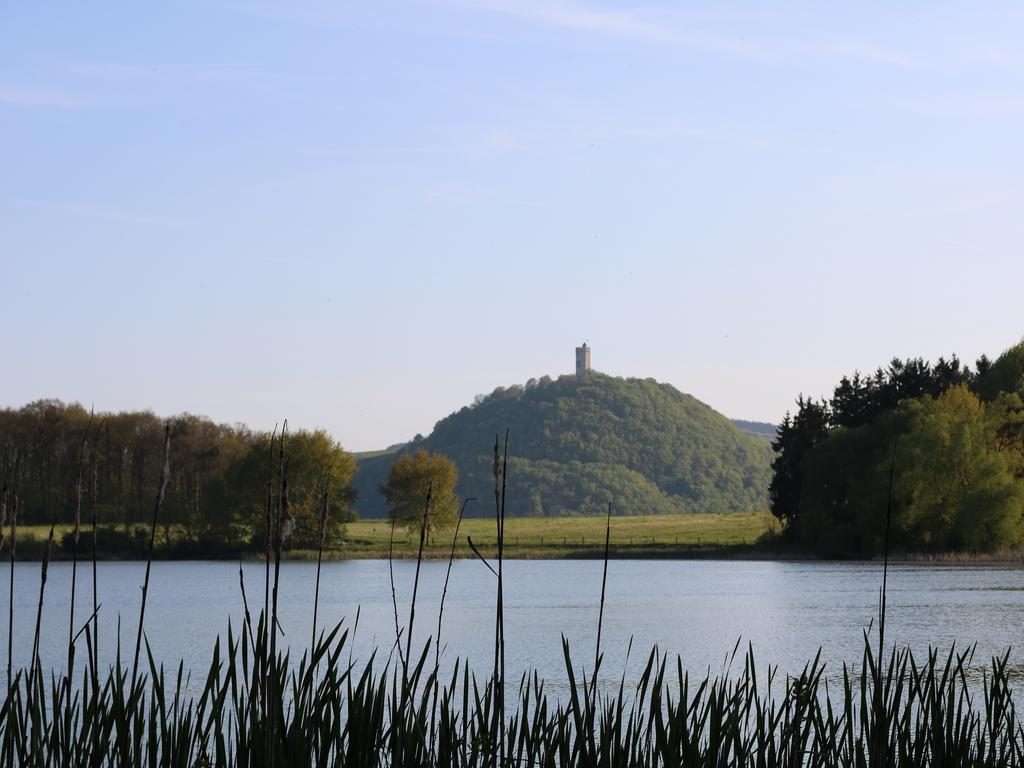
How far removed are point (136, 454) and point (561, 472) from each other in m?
70.2

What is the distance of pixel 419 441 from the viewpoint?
164 meters

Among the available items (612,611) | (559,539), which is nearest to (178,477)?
(559,539)

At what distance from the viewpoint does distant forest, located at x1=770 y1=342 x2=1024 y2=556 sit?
189 ft

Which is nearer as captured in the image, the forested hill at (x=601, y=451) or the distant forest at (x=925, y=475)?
the distant forest at (x=925, y=475)

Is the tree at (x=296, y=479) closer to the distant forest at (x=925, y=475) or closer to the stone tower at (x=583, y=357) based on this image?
the distant forest at (x=925, y=475)

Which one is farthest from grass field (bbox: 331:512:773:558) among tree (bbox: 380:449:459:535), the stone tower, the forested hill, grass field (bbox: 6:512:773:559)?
the stone tower

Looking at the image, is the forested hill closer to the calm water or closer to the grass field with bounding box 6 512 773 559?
the grass field with bounding box 6 512 773 559

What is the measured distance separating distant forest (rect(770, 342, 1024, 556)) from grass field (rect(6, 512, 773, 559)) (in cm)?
966

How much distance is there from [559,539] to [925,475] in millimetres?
31085

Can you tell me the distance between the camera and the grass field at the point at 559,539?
73750 mm

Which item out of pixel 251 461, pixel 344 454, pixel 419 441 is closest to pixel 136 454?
pixel 251 461

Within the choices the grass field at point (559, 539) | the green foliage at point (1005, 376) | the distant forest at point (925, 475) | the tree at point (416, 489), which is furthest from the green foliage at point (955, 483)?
the tree at point (416, 489)

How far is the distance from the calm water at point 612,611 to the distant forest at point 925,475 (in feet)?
10.0

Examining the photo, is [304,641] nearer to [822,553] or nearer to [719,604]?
[719,604]
